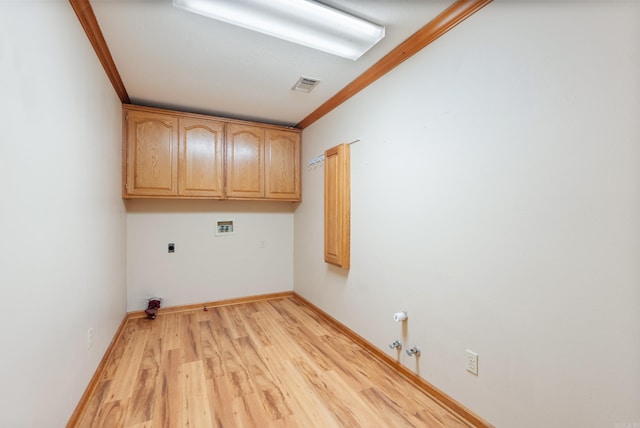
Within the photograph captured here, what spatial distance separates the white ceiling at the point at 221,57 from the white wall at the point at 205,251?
1262mm

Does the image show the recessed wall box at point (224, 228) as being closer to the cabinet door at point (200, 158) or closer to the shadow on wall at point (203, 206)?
the shadow on wall at point (203, 206)

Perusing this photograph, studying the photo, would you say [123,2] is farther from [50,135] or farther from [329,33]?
[329,33]

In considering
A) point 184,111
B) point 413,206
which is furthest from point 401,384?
point 184,111

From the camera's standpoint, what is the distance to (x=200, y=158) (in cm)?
326

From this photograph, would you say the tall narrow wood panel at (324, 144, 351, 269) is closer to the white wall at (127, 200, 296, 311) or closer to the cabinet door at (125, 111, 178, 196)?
the white wall at (127, 200, 296, 311)

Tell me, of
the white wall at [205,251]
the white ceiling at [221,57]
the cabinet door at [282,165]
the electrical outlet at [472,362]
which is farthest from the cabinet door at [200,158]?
the electrical outlet at [472,362]

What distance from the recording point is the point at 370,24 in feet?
5.71

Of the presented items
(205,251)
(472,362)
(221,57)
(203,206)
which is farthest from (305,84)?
(472,362)

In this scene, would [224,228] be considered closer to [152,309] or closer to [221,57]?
[152,309]

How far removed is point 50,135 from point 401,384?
250 centimetres

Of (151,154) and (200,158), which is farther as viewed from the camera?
(200,158)

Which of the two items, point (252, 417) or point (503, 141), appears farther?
point (252, 417)

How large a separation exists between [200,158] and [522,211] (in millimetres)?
3124

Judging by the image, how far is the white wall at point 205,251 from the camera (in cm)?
326
